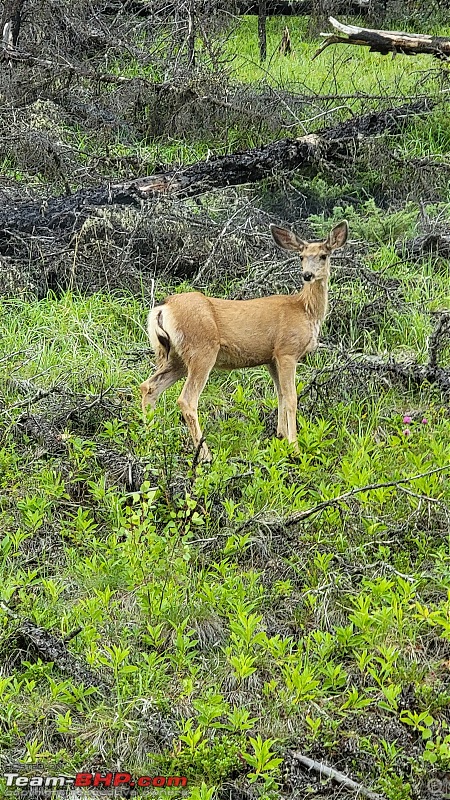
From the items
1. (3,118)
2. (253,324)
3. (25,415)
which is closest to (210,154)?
(3,118)

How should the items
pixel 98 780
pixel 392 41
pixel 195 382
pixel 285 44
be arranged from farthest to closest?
pixel 285 44 < pixel 392 41 < pixel 195 382 < pixel 98 780

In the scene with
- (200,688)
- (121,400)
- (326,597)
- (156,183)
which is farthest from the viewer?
(156,183)

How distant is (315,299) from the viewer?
6.71m

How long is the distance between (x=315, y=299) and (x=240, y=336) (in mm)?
642

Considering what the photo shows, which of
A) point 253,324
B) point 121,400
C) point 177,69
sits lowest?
point 121,400

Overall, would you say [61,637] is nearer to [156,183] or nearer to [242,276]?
[242,276]

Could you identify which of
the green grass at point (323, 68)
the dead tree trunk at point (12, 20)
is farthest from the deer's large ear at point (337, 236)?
the dead tree trunk at point (12, 20)

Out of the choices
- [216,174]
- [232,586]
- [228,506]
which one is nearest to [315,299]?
[228,506]

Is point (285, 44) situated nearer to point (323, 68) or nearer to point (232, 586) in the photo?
point (323, 68)

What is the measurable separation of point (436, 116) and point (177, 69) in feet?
9.05

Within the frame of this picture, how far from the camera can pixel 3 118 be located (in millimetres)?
10195

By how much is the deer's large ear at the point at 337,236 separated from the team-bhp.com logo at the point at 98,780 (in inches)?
159

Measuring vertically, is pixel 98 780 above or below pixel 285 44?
below

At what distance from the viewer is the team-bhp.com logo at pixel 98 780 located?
11.6 ft
